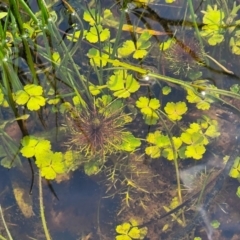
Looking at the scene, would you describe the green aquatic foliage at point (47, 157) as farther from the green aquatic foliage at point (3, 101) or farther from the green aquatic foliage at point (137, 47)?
the green aquatic foliage at point (137, 47)

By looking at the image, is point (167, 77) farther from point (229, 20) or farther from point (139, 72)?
point (229, 20)

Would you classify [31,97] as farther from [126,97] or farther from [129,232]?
[129,232]

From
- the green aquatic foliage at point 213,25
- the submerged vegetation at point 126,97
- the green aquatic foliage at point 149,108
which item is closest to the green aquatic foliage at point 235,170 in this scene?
the submerged vegetation at point 126,97

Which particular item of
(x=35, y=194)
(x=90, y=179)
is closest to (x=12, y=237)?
(x=35, y=194)

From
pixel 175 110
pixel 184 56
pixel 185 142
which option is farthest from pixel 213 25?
pixel 185 142

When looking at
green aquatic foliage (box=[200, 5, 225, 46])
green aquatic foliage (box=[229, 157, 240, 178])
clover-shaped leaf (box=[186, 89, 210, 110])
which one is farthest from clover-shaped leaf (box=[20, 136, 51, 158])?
green aquatic foliage (box=[200, 5, 225, 46])

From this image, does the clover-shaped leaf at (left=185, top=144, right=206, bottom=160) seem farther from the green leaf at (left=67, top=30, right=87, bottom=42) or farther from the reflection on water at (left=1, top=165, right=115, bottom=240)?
the green leaf at (left=67, top=30, right=87, bottom=42)
